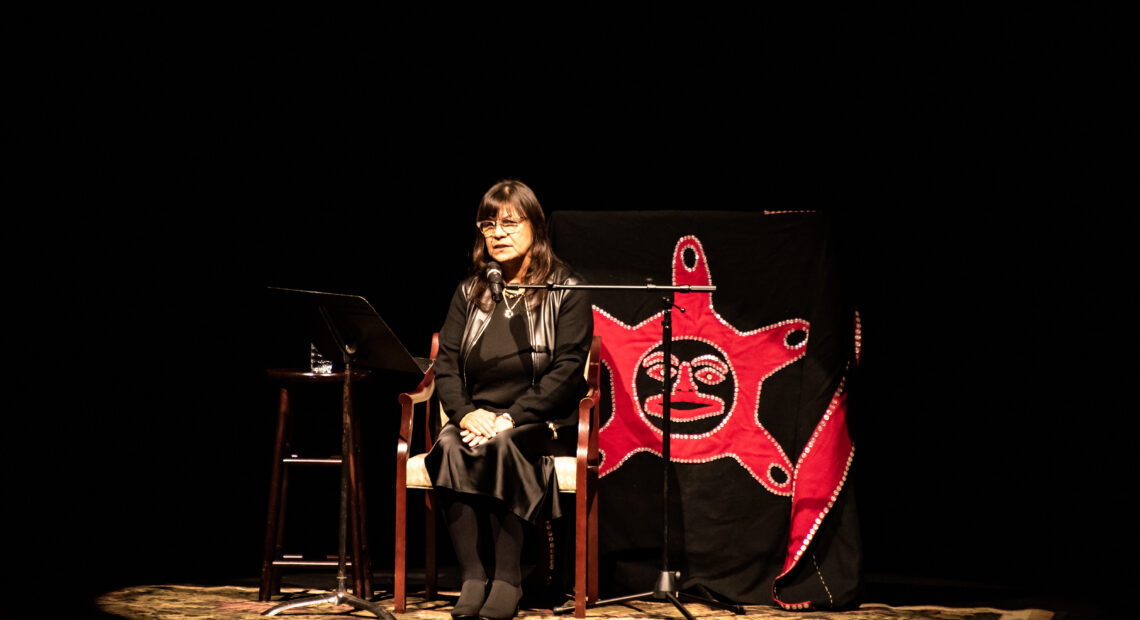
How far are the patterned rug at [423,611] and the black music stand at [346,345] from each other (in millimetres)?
116

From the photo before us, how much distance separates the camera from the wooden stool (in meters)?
3.95

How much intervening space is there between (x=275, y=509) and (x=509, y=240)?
1259mm

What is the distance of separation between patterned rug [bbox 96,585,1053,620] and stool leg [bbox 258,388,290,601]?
84 millimetres

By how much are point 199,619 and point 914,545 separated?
9.63ft

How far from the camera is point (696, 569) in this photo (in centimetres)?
412

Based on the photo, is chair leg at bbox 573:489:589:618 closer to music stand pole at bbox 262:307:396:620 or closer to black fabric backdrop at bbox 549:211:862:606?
black fabric backdrop at bbox 549:211:862:606

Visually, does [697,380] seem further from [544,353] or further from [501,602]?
[501,602]

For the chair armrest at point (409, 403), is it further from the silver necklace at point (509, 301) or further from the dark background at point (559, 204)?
the dark background at point (559, 204)

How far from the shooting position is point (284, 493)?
3986 mm

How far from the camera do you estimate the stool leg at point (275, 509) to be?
397 centimetres

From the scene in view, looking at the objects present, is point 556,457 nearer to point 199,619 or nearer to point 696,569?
point 696,569

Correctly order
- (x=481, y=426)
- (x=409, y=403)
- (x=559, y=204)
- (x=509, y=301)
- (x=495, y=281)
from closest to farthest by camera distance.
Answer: (x=495, y=281) < (x=481, y=426) < (x=409, y=403) < (x=509, y=301) < (x=559, y=204)

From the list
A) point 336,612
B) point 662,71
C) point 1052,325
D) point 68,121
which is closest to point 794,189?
point 662,71

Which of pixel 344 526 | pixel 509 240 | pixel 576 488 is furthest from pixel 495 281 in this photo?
pixel 344 526
